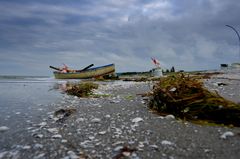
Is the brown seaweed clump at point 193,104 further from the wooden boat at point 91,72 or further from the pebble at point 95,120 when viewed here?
the wooden boat at point 91,72

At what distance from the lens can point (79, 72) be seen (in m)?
43.9

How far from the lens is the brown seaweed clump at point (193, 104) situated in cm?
507

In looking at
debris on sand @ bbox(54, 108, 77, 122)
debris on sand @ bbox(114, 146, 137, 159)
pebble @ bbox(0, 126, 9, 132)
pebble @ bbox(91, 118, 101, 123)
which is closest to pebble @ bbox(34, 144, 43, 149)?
debris on sand @ bbox(114, 146, 137, 159)

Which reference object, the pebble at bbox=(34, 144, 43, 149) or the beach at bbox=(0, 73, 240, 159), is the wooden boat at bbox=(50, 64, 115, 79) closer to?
the beach at bbox=(0, 73, 240, 159)

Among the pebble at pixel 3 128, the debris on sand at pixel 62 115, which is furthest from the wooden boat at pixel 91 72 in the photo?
the pebble at pixel 3 128

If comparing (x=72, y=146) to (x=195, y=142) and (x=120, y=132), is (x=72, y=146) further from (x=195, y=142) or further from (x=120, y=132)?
(x=195, y=142)

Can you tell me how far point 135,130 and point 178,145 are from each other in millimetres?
1028

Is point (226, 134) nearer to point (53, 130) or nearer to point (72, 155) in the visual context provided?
point (72, 155)

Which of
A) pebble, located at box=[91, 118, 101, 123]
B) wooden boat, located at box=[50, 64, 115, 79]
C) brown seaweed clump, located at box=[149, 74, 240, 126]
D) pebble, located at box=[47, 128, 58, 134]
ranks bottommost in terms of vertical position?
pebble, located at box=[47, 128, 58, 134]

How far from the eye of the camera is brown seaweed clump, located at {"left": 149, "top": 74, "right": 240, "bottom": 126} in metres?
5.07

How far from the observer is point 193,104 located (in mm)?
Answer: 5570

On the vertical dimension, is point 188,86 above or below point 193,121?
above

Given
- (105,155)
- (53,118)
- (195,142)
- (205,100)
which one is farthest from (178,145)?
(53,118)

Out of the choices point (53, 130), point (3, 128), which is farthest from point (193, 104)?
point (3, 128)
